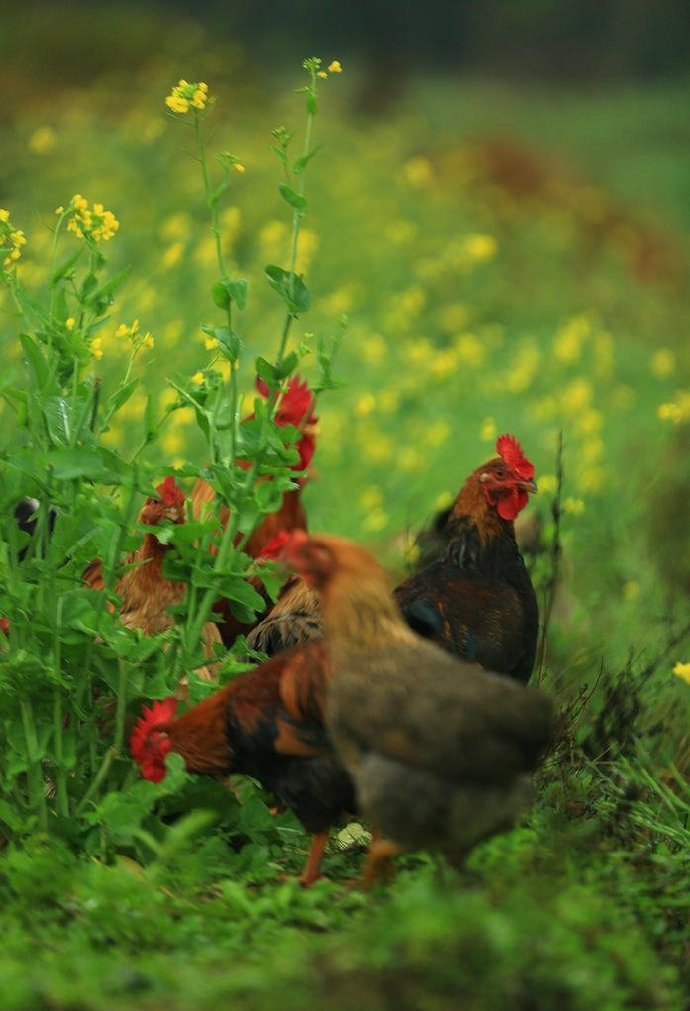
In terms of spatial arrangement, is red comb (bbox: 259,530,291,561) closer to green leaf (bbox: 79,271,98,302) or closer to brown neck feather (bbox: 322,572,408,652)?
brown neck feather (bbox: 322,572,408,652)

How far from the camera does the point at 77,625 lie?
141 inches

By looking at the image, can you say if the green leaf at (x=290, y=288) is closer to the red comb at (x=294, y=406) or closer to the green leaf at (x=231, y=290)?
the green leaf at (x=231, y=290)

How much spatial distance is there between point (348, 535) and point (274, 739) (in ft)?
10.1

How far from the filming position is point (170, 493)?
416 cm

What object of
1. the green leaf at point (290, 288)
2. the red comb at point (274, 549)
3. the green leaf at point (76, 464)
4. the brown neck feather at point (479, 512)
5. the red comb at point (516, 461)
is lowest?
the red comb at point (274, 549)

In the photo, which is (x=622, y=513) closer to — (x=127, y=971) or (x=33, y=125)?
(x=127, y=971)

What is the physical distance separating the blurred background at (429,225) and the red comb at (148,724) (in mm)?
1038

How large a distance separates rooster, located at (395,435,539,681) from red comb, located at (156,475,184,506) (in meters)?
0.72

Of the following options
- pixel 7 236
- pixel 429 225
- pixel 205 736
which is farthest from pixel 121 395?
pixel 429 225

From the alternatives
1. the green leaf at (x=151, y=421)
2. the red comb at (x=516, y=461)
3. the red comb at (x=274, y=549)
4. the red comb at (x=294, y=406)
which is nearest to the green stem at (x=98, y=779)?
the red comb at (x=274, y=549)

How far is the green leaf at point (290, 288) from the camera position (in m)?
3.60

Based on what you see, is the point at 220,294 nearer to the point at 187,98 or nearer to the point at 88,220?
the point at 88,220

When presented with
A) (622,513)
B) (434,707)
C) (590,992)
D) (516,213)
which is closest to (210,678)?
(434,707)

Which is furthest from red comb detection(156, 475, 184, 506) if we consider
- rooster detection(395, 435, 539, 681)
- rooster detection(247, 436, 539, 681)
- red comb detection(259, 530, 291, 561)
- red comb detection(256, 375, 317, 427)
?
rooster detection(395, 435, 539, 681)
